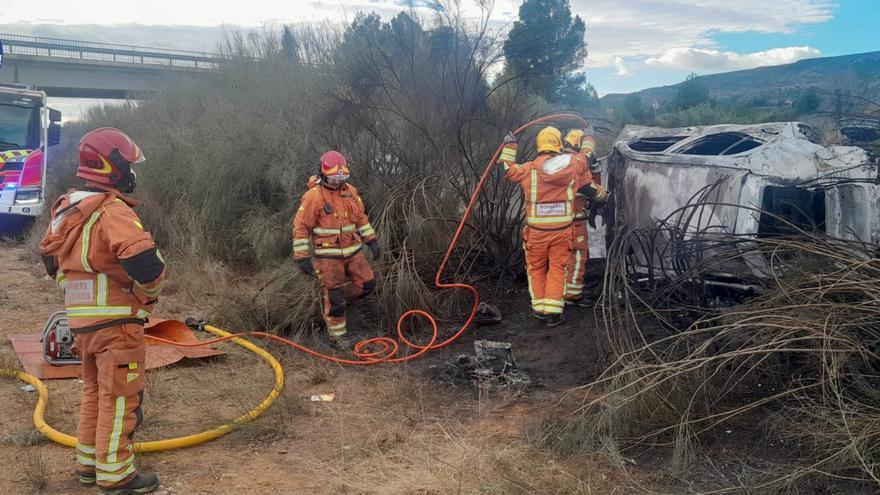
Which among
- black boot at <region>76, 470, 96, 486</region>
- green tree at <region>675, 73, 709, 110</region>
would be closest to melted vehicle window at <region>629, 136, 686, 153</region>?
black boot at <region>76, 470, 96, 486</region>

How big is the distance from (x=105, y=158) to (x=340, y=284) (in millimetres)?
2962

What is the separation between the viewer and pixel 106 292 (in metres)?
3.23

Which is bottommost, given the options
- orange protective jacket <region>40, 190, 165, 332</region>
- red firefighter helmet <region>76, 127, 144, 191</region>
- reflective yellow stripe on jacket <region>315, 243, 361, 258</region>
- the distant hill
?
reflective yellow stripe on jacket <region>315, 243, 361, 258</region>

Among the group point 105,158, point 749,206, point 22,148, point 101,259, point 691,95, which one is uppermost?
point 691,95

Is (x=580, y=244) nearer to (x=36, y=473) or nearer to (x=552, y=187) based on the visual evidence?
(x=552, y=187)

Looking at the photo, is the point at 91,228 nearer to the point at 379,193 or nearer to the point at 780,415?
the point at 780,415

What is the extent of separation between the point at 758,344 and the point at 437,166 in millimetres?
4664

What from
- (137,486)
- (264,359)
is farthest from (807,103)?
(137,486)

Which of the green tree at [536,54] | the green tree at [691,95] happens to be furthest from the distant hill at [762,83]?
the green tree at [536,54]

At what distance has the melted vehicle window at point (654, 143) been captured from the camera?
21.0 feet

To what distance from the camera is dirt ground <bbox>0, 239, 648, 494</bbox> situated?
11.2 ft

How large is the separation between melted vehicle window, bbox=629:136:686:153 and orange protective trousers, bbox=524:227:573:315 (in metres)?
1.32

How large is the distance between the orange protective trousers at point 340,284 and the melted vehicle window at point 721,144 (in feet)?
9.94

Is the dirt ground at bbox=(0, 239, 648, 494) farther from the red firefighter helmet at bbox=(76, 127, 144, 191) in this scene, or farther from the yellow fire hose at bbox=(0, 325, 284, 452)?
the red firefighter helmet at bbox=(76, 127, 144, 191)
